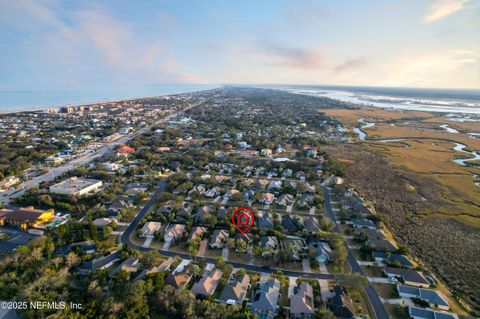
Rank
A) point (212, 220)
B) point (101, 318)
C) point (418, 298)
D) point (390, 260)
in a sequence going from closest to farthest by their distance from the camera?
point (101, 318), point (418, 298), point (390, 260), point (212, 220)

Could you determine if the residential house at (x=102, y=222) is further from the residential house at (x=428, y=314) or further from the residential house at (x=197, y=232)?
the residential house at (x=428, y=314)

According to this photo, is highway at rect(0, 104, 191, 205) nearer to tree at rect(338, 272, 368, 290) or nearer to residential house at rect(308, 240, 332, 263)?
residential house at rect(308, 240, 332, 263)

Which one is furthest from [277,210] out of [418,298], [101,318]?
[101,318]

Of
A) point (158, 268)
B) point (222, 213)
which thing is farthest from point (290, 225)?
point (158, 268)

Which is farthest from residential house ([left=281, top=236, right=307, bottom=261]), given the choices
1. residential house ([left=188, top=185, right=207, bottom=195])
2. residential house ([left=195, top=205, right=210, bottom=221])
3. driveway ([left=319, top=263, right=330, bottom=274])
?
residential house ([left=188, top=185, right=207, bottom=195])

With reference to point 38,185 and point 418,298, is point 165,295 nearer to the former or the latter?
point 418,298

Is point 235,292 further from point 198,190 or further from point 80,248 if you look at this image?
point 198,190
